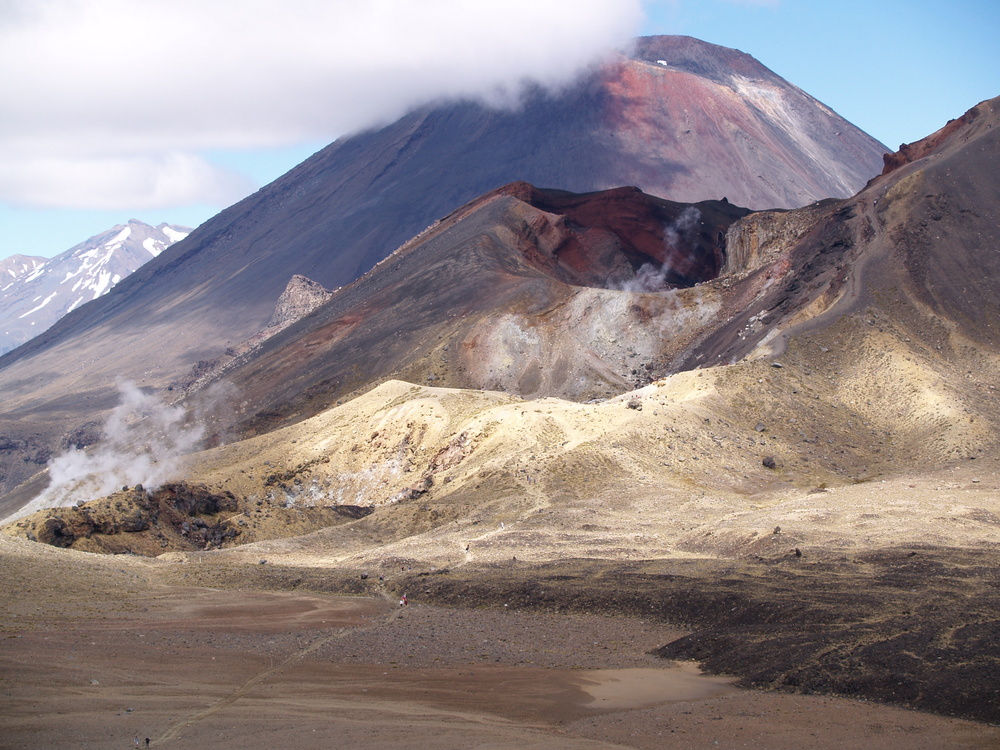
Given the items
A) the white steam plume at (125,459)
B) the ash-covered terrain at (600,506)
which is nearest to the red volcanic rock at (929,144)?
the ash-covered terrain at (600,506)

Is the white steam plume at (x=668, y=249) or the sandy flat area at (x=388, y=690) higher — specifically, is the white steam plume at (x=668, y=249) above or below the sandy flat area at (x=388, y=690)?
above

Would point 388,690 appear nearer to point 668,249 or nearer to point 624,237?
point 624,237

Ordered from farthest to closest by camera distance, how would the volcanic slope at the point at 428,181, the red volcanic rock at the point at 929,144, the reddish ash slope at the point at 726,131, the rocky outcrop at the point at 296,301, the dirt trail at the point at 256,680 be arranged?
the reddish ash slope at the point at 726,131
the volcanic slope at the point at 428,181
the rocky outcrop at the point at 296,301
the red volcanic rock at the point at 929,144
the dirt trail at the point at 256,680

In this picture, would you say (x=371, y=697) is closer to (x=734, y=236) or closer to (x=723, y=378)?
(x=723, y=378)

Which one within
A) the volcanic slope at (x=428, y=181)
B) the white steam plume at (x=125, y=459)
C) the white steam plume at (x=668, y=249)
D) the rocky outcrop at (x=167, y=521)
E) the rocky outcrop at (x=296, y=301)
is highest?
the volcanic slope at (x=428, y=181)

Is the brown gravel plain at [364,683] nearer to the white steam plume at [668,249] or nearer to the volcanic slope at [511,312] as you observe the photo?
the volcanic slope at [511,312]
